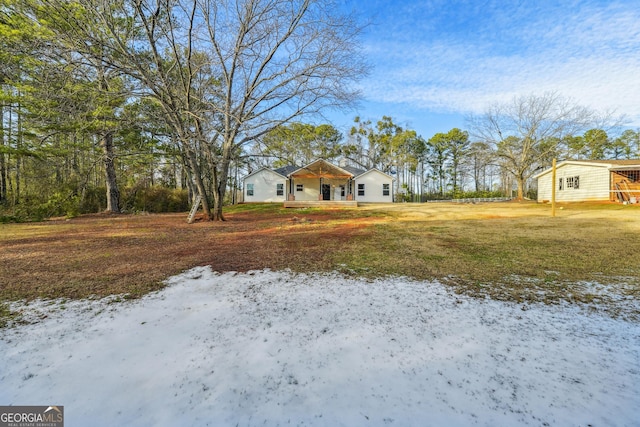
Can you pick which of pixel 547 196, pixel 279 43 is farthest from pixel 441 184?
pixel 279 43

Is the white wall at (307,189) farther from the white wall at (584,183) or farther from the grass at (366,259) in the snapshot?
the white wall at (584,183)

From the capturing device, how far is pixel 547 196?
2241 centimetres

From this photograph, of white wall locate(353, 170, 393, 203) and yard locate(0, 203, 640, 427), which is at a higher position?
white wall locate(353, 170, 393, 203)

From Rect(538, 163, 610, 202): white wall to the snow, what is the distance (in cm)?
2380

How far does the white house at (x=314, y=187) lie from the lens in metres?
25.1

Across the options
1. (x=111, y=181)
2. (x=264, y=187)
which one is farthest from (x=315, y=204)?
(x=111, y=181)

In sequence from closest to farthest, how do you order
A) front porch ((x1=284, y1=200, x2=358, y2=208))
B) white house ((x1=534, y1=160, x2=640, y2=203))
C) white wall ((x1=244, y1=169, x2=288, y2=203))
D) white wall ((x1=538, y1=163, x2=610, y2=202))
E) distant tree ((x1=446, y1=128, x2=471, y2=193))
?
white house ((x1=534, y1=160, x2=640, y2=203)) < white wall ((x1=538, y1=163, x2=610, y2=202)) < front porch ((x1=284, y1=200, x2=358, y2=208)) < white wall ((x1=244, y1=169, x2=288, y2=203)) < distant tree ((x1=446, y1=128, x2=471, y2=193))

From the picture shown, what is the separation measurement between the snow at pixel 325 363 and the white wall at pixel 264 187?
22399 millimetres

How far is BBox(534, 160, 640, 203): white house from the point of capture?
17547 mm

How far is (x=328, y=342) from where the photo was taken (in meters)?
2.17

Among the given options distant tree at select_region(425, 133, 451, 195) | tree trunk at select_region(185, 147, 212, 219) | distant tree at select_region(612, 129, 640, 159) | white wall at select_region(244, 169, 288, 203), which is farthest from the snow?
distant tree at select_region(612, 129, 640, 159)

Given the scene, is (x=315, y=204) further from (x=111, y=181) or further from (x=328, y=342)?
(x=328, y=342)

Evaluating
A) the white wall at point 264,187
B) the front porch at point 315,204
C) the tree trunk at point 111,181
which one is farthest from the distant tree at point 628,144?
the tree trunk at point 111,181

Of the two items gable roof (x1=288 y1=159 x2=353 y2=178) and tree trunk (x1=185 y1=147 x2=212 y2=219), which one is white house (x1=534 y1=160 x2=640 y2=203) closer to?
gable roof (x1=288 y1=159 x2=353 y2=178)
